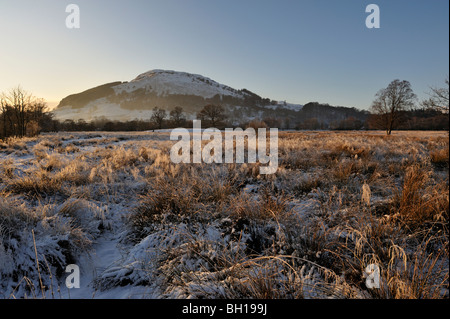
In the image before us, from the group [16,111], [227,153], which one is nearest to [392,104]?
[227,153]

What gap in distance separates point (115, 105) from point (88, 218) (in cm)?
22100

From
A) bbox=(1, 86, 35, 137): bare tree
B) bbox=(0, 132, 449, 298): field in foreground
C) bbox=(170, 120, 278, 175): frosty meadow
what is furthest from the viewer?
bbox=(1, 86, 35, 137): bare tree

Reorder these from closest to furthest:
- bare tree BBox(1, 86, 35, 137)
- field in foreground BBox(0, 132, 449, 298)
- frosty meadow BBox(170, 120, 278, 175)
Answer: field in foreground BBox(0, 132, 449, 298)
frosty meadow BBox(170, 120, 278, 175)
bare tree BBox(1, 86, 35, 137)

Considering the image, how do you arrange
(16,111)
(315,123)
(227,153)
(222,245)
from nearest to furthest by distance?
(222,245) → (227,153) → (16,111) → (315,123)

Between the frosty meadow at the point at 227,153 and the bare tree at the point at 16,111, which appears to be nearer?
the frosty meadow at the point at 227,153

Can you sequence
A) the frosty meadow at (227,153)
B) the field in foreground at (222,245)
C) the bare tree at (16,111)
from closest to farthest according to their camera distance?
the field in foreground at (222,245), the frosty meadow at (227,153), the bare tree at (16,111)

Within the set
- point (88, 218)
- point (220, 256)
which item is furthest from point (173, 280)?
point (88, 218)

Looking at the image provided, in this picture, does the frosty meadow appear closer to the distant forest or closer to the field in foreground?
the field in foreground

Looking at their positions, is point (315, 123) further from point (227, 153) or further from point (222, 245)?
point (222, 245)

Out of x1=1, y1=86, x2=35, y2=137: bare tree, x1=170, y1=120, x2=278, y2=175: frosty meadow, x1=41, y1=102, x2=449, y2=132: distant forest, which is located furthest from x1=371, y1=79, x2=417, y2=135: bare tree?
x1=1, y1=86, x2=35, y2=137: bare tree

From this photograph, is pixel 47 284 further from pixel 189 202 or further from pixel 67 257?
pixel 189 202

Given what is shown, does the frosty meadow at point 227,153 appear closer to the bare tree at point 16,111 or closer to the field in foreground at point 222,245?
the field in foreground at point 222,245

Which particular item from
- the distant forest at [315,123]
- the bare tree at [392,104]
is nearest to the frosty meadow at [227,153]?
the distant forest at [315,123]
